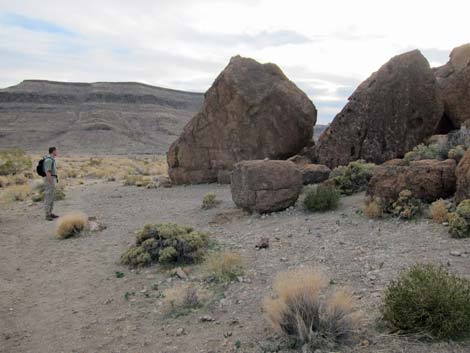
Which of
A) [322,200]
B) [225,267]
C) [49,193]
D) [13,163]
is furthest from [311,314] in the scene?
[13,163]

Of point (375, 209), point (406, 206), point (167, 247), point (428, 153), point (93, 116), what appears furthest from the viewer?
point (93, 116)

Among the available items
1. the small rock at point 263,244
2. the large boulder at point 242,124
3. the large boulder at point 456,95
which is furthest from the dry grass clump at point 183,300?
the large boulder at point 456,95

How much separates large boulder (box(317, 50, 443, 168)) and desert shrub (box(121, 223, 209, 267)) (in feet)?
24.6

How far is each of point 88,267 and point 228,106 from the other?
10.3 m

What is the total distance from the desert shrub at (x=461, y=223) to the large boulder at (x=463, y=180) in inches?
31.1

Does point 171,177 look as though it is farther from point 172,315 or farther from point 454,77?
point 172,315

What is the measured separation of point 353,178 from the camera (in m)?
12.4

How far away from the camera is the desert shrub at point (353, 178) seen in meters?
12.2

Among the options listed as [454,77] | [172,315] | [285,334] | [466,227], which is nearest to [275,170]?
[466,227]

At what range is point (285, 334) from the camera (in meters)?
5.17

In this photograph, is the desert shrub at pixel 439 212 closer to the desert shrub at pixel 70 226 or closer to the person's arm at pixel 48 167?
the desert shrub at pixel 70 226

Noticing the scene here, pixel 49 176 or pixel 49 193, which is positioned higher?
pixel 49 176

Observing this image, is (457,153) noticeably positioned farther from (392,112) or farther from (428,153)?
(392,112)

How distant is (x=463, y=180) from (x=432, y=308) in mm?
4641
